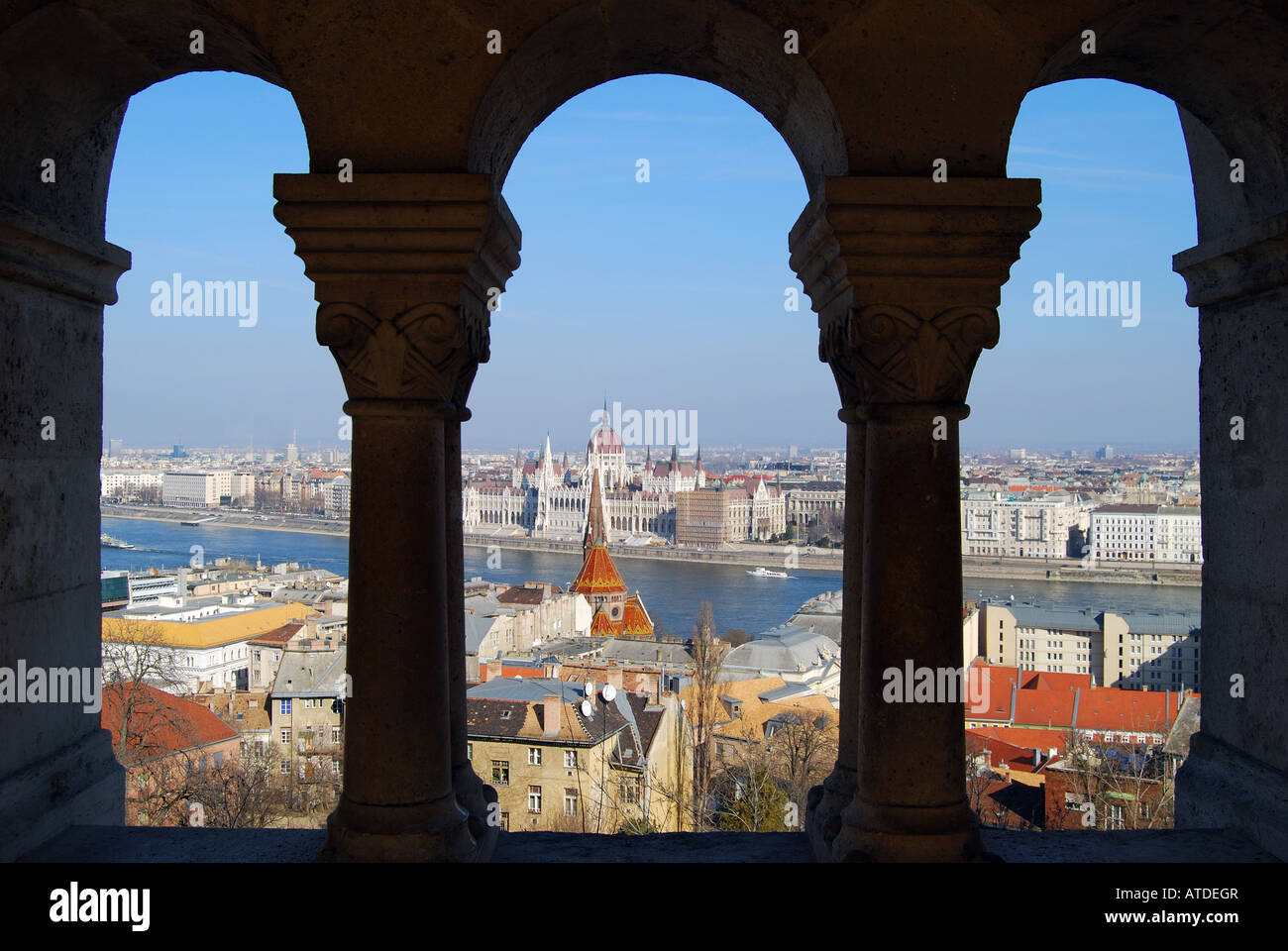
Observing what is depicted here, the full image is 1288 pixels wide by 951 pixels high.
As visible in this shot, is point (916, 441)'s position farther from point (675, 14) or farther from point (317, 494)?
point (317, 494)

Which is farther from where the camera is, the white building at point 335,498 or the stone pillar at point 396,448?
the white building at point 335,498

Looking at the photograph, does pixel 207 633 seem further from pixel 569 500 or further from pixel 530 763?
pixel 569 500

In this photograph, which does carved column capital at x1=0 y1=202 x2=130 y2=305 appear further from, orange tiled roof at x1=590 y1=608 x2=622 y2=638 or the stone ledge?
orange tiled roof at x1=590 y1=608 x2=622 y2=638

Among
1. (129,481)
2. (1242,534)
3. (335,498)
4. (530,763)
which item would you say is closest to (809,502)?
(335,498)

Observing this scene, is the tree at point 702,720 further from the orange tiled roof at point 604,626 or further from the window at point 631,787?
the orange tiled roof at point 604,626

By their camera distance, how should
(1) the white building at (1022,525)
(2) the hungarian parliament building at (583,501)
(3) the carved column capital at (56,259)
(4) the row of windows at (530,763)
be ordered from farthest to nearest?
(2) the hungarian parliament building at (583,501) < (1) the white building at (1022,525) < (4) the row of windows at (530,763) < (3) the carved column capital at (56,259)

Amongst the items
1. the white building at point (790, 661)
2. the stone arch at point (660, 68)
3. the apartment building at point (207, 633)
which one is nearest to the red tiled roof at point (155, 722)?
the stone arch at point (660, 68)

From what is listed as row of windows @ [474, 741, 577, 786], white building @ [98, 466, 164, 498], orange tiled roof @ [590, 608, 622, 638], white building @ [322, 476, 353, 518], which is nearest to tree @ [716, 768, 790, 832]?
row of windows @ [474, 741, 577, 786]
